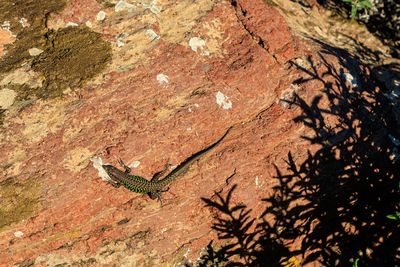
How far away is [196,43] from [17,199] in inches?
116

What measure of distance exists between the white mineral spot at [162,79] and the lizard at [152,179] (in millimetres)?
997

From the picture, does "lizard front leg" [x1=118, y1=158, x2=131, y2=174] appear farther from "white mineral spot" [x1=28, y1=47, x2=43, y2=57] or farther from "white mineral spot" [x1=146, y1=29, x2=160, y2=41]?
"white mineral spot" [x1=28, y1=47, x2=43, y2=57]

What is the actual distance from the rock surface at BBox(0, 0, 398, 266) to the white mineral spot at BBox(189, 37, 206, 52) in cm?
1

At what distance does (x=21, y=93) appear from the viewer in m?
5.43

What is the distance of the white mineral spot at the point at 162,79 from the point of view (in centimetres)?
553

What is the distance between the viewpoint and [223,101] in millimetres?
5562

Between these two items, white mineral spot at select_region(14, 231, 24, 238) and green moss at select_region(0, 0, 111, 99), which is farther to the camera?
green moss at select_region(0, 0, 111, 99)

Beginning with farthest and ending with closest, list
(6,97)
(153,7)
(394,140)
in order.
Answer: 1. (394,140)
2. (153,7)
3. (6,97)

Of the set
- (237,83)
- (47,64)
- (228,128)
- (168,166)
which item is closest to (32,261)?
(168,166)

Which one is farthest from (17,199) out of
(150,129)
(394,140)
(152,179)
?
(394,140)

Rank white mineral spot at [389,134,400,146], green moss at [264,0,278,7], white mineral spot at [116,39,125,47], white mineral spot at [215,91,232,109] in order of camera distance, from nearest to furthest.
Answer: white mineral spot at [215,91,232,109]
white mineral spot at [116,39,125,47]
white mineral spot at [389,134,400,146]
green moss at [264,0,278,7]

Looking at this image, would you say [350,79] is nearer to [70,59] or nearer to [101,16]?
[101,16]

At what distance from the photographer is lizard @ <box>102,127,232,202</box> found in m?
5.02

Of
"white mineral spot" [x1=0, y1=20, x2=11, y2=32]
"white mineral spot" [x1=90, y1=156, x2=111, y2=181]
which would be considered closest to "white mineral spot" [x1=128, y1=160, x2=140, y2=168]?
"white mineral spot" [x1=90, y1=156, x2=111, y2=181]
